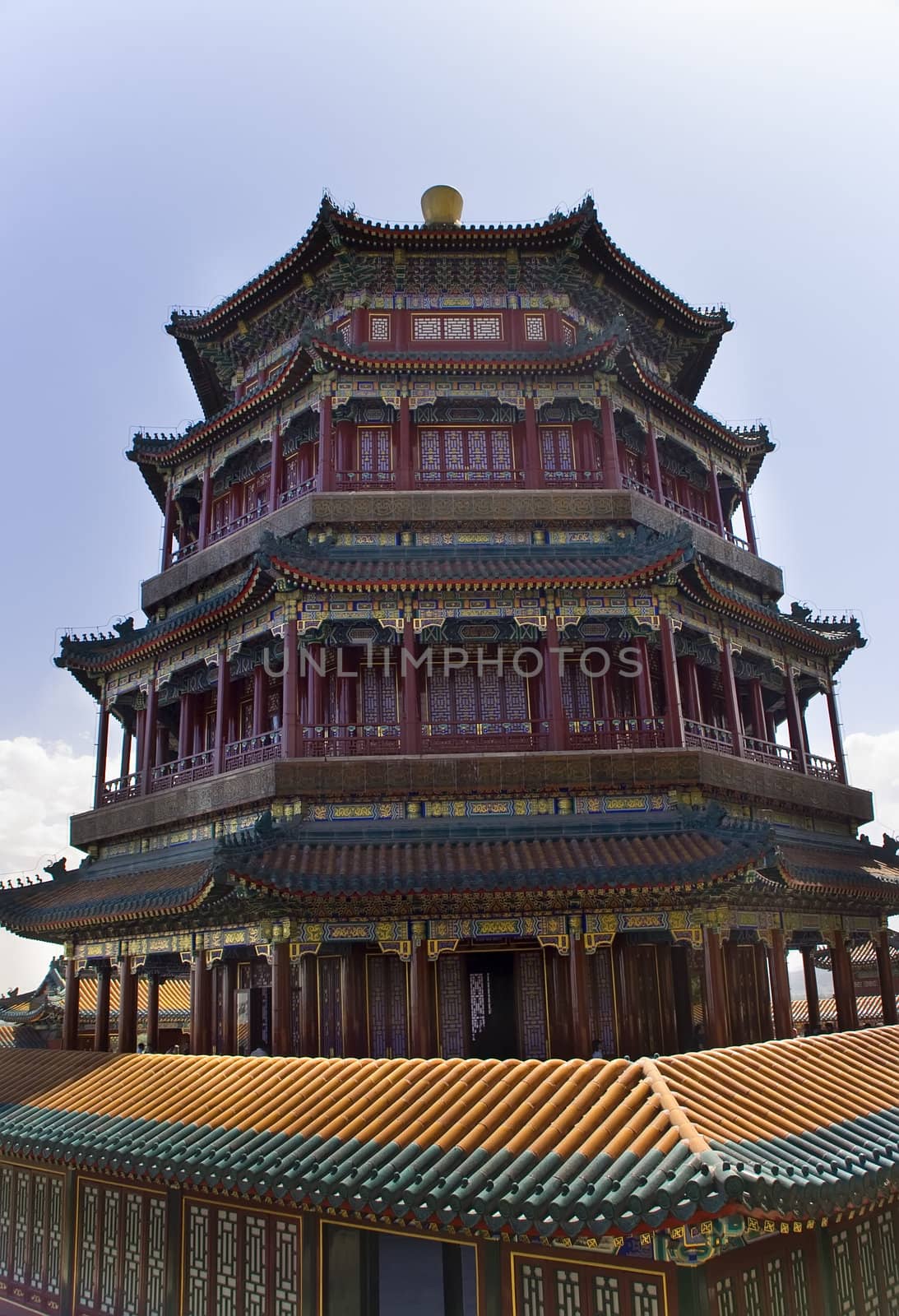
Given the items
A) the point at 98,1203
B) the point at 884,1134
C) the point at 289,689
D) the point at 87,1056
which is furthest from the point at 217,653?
the point at 884,1134

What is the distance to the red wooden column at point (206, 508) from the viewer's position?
23.7 meters

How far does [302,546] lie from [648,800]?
299 inches

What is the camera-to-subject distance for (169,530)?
987 inches

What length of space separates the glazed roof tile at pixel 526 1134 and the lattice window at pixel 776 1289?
1263 mm

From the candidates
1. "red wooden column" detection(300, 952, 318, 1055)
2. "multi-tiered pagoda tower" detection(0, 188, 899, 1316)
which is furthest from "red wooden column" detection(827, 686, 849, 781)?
"red wooden column" detection(300, 952, 318, 1055)

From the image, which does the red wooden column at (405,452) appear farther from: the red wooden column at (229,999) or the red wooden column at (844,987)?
the red wooden column at (844,987)

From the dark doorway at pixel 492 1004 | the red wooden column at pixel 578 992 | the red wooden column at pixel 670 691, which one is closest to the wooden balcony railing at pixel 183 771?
the dark doorway at pixel 492 1004

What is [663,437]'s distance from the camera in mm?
23672

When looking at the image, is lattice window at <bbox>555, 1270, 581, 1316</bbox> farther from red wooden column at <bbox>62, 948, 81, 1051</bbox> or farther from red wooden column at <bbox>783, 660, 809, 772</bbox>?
red wooden column at <bbox>783, 660, 809, 772</bbox>

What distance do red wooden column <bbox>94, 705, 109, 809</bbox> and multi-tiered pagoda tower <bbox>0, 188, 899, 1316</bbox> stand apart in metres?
0.09

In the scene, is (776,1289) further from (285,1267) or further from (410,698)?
(410,698)

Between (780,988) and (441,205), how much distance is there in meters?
18.7

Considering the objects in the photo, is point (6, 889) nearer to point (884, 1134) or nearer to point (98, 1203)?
point (98, 1203)

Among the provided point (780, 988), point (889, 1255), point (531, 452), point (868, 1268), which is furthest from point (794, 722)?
point (868, 1268)
